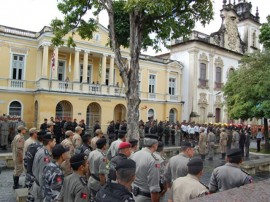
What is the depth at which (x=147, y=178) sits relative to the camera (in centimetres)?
501

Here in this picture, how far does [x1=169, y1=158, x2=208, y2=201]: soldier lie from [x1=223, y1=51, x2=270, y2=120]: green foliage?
15561mm

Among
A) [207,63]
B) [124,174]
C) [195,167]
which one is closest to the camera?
[124,174]

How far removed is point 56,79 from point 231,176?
23.3 metres

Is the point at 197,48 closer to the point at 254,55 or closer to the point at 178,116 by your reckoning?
the point at 178,116

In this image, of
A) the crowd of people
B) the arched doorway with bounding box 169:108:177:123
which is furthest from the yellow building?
the crowd of people

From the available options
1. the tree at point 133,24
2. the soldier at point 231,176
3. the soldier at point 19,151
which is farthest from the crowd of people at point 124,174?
the tree at point 133,24

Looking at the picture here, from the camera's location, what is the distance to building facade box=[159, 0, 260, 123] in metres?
34.9

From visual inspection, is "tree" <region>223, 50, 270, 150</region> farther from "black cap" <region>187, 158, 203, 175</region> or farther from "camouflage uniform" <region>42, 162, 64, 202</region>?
"camouflage uniform" <region>42, 162, 64, 202</region>

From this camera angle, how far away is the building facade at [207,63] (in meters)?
34.9

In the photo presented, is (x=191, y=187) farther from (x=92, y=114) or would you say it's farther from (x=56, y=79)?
(x=92, y=114)

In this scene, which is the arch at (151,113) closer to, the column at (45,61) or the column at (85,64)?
the column at (85,64)

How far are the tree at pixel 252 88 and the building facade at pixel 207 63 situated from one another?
Result: 46.4 feet

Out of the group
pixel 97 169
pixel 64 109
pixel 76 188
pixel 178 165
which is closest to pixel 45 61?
pixel 64 109

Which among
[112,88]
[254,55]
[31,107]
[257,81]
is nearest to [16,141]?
[257,81]
